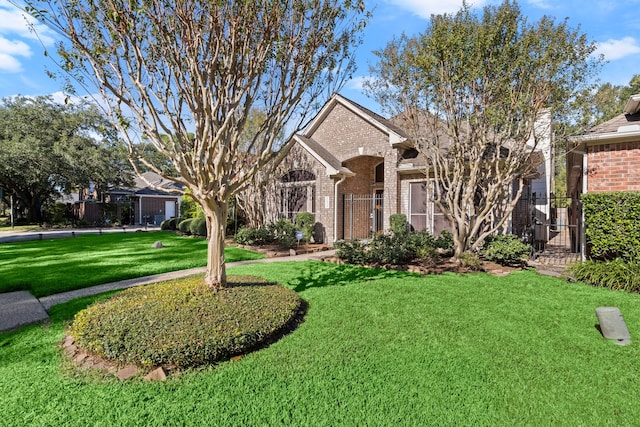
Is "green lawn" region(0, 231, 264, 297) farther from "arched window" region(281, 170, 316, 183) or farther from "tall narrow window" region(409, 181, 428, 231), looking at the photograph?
"tall narrow window" region(409, 181, 428, 231)

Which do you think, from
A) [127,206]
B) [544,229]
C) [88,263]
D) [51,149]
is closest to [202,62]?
[88,263]

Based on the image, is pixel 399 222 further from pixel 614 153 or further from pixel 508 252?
pixel 614 153

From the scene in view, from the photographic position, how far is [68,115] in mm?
27625

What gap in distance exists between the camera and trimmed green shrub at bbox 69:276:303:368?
3.78 meters

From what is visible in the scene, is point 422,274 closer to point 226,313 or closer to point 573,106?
point 226,313

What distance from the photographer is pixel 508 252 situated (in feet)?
31.0

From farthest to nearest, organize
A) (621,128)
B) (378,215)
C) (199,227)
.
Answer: (199,227), (378,215), (621,128)

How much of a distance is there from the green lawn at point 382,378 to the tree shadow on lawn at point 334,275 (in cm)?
155

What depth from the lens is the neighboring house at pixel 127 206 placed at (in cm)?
3181

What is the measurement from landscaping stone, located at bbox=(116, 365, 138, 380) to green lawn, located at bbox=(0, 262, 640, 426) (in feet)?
0.36

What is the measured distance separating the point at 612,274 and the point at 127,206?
3638cm

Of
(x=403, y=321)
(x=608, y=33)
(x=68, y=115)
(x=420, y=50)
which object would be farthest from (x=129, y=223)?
(x=608, y=33)

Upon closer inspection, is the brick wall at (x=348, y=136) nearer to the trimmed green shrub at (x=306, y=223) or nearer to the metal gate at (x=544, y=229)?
the trimmed green shrub at (x=306, y=223)

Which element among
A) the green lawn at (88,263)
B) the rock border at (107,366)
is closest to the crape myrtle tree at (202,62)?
the rock border at (107,366)
